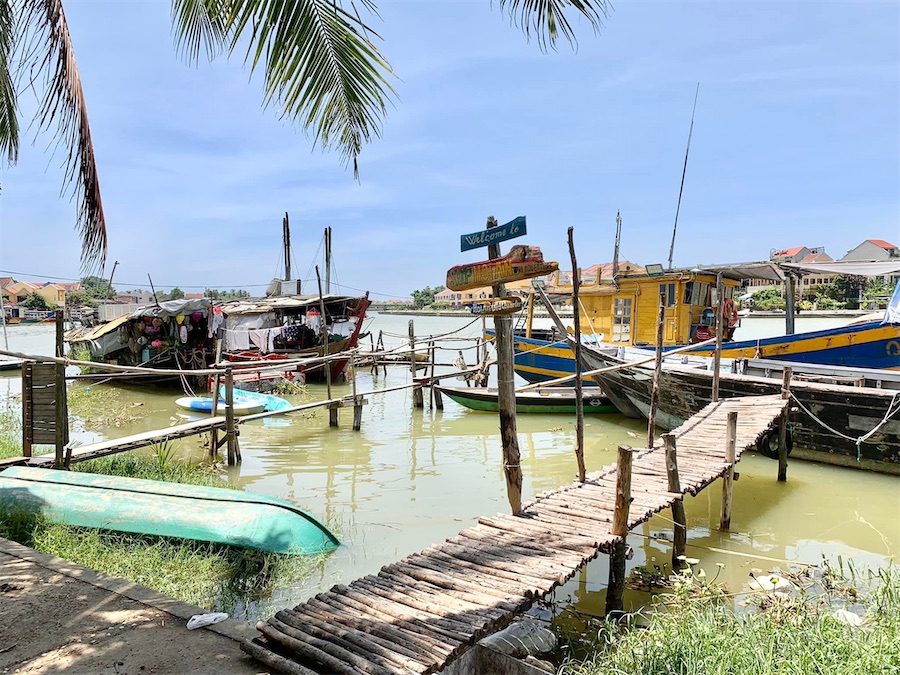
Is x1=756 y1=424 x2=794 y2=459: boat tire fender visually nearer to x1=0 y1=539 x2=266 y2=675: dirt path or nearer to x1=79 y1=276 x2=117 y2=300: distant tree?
x1=0 y1=539 x2=266 y2=675: dirt path

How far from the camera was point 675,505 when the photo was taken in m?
5.44

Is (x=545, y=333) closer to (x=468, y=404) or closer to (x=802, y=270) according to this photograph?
(x=468, y=404)

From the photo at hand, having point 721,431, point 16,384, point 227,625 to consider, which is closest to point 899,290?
point 721,431

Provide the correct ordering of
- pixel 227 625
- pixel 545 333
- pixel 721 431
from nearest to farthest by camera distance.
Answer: pixel 227 625 < pixel 721 431 < pixel 545 333

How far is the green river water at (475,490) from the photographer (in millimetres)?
5914

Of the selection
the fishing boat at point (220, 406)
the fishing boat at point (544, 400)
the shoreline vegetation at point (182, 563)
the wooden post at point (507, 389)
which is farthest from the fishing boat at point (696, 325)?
the shoreline vegetation at point (182, 563)

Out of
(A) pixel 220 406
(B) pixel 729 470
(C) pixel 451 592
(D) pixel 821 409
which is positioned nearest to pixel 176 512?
(C) pixel 451 592

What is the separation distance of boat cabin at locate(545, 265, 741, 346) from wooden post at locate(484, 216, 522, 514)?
792 cm

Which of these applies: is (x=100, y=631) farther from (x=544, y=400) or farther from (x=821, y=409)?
(x=544, y=400)

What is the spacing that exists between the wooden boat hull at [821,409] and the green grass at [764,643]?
5277mm

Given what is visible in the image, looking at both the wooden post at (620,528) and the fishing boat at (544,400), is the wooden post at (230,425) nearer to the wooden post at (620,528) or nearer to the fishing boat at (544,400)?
the fishing boat at (544,400)

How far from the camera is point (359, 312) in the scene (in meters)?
19.2

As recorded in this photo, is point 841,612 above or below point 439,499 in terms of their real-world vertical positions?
above

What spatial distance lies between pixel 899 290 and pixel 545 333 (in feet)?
33.2
